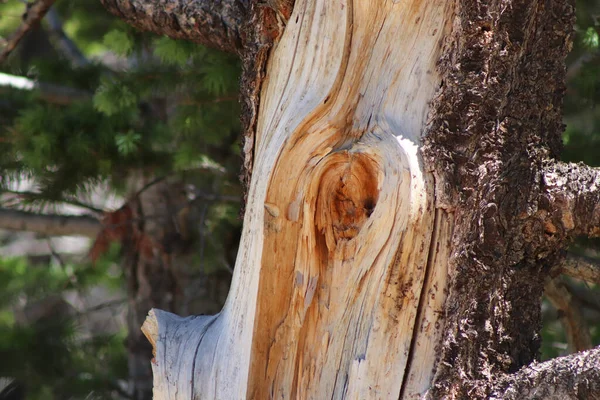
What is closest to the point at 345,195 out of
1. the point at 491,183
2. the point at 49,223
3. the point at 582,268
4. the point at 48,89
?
the point at 491,183

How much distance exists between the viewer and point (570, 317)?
262cm

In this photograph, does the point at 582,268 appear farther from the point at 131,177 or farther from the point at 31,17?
the point at 131,177

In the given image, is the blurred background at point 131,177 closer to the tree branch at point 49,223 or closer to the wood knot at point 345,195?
the tree branch at point 49,223

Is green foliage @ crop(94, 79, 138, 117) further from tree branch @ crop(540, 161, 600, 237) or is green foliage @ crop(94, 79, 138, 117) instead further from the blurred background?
tree branch @ crop(540, 161, 600, 237)

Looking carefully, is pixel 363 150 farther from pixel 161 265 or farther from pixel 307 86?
pixel 161 265

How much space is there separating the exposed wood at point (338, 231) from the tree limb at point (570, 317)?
4.51ft

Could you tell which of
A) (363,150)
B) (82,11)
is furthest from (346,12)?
(82,11)

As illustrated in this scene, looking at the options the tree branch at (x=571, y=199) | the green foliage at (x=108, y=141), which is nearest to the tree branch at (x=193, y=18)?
the green foliage at (x=108, y=141)

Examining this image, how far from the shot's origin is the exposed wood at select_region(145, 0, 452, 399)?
1420mm

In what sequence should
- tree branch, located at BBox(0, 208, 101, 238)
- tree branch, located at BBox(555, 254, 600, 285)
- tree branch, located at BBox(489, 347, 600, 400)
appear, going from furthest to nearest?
tree branch, located at BBox(0, 208, 101, 238), tree branch, located at BBox(555, 254, 600, 285), tree branch, located at BBox(489, 347, 600, 400)

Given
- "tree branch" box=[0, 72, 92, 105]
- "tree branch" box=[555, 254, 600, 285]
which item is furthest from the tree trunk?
"tree branch" box=[0, 72, 92, 105]

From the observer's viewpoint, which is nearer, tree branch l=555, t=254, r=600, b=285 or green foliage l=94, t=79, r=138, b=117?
tree branch l=555, t=254, r=600, b=285

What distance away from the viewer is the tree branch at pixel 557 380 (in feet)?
4.20

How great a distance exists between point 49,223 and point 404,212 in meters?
2.84
